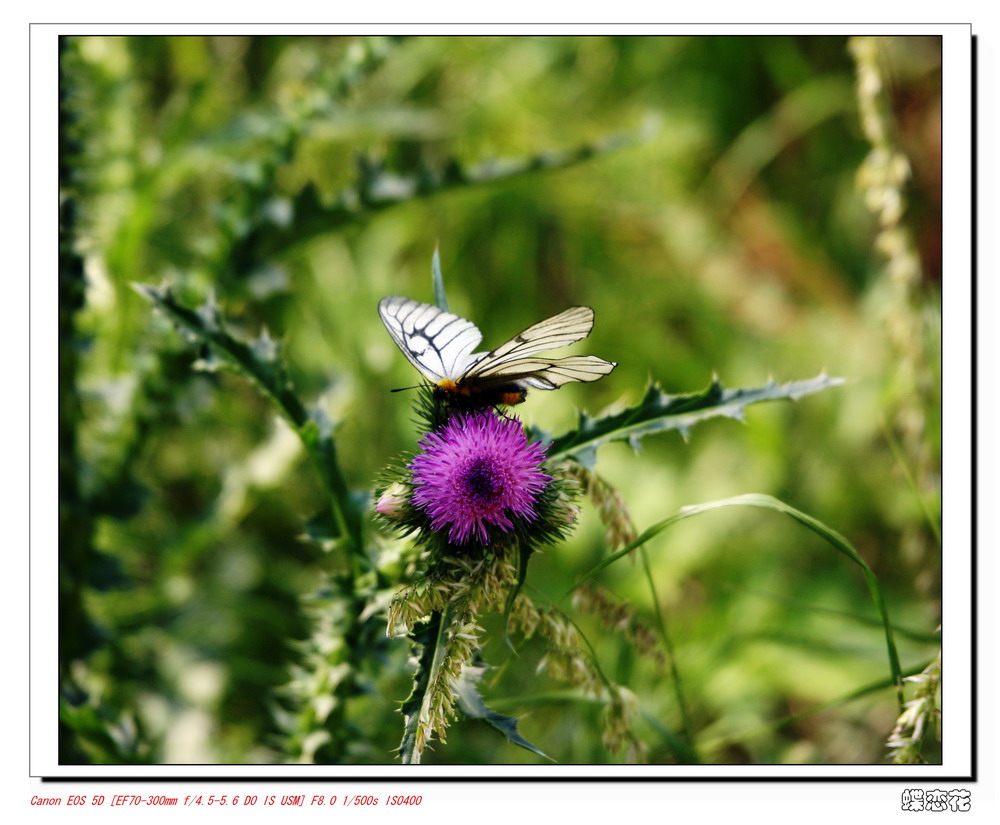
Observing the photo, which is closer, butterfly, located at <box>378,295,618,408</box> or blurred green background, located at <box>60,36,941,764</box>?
butterfly, located at <box>378,295,618,408</box>

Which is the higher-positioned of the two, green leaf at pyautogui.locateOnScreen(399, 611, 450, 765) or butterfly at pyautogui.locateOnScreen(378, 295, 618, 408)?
butterfly at pyautogui.locateOnScreen(378, 295, 618, 408)

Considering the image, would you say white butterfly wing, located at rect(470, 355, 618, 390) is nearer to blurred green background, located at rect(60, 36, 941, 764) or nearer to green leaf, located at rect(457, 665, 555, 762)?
green leaf, located at rect(457, 665, 555, 762)

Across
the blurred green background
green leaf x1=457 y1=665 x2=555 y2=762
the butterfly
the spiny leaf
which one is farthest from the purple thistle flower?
the spiny leaf

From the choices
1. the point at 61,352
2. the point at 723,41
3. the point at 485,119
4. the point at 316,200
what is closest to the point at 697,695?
the point at 316,200

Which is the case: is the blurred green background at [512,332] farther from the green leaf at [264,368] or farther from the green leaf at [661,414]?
the green leaf at [661,414]

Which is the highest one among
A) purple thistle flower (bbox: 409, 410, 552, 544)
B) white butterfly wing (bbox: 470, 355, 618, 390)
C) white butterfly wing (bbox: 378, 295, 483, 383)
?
white butterfly wing (bbox: 378, 295, 483, 383)

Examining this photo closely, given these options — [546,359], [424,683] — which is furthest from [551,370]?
[424,683]

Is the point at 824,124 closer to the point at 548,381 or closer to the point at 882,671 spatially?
the point at 882,671
